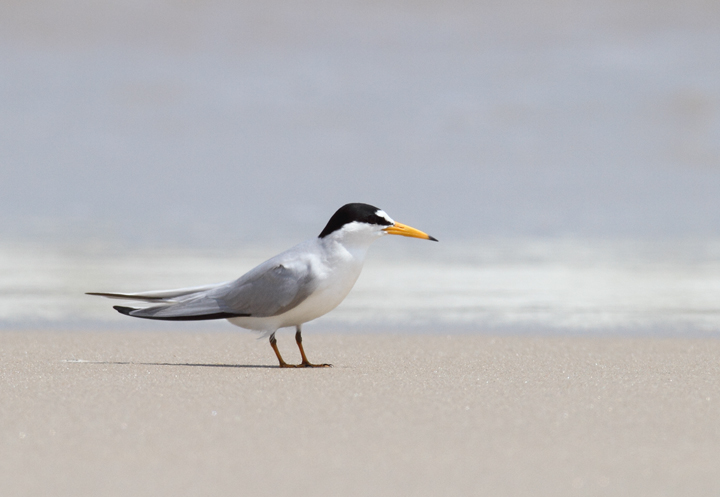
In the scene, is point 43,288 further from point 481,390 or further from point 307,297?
point 481,390

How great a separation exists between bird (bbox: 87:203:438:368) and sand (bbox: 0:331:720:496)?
348 mm

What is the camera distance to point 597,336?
7.82 m

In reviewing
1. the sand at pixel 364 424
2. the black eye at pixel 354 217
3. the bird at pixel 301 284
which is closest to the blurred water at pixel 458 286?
the sand at pixel 364 424

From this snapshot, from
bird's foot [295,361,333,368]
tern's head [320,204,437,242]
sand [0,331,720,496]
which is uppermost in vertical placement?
tern's head [320,204,437,242]

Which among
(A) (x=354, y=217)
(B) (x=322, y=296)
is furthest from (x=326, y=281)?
(A) (x=354, y=217)

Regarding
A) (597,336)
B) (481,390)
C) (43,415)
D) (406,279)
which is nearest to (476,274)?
(406,279)

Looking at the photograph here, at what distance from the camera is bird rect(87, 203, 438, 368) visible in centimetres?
620

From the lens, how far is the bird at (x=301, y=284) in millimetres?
6195

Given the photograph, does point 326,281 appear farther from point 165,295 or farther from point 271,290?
point 165,295

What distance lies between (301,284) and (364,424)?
2027 mm

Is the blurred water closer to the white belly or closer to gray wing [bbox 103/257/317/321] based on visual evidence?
gray wing [bbox 103/257/317/321]

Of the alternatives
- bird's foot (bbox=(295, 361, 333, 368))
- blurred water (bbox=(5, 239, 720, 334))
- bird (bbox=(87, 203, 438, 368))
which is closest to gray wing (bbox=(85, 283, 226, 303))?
bird (bbox=(87, 203, 438, 368))

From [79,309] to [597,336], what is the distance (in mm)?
4943

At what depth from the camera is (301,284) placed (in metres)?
6.17
